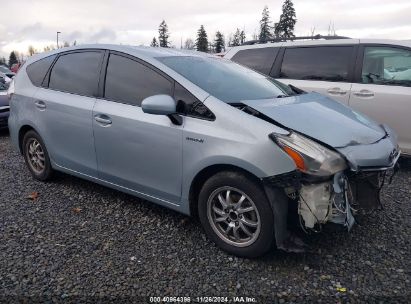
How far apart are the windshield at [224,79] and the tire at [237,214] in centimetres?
68

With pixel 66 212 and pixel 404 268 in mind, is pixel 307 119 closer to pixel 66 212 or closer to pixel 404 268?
pixel 404 268

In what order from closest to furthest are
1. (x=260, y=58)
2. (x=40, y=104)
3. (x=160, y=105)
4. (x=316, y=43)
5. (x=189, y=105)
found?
(x=160, y=105), (x=189, y=105), (x=40, y=104), (x=316, y=43), (x=260, y=58)

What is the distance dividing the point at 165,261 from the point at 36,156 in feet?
8.53

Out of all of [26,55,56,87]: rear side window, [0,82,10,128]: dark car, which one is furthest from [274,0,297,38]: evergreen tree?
[26,55,56,87]: rear side window

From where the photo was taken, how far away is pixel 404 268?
284 cm

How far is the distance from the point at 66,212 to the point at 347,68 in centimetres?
407

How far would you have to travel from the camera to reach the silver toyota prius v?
2713 millimetres

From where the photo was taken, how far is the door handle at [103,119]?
3.59 metres

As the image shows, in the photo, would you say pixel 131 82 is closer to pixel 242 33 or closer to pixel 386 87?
pixel 386 87

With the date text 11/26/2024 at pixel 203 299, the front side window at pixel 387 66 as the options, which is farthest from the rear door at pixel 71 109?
the front side window at pixel 387 66

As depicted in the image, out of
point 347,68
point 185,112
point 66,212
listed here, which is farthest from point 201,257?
point 347,68

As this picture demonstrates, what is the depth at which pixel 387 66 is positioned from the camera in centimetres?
520

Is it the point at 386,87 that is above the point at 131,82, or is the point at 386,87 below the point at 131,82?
below

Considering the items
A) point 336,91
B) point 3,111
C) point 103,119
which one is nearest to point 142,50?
Answer: point 103,119
